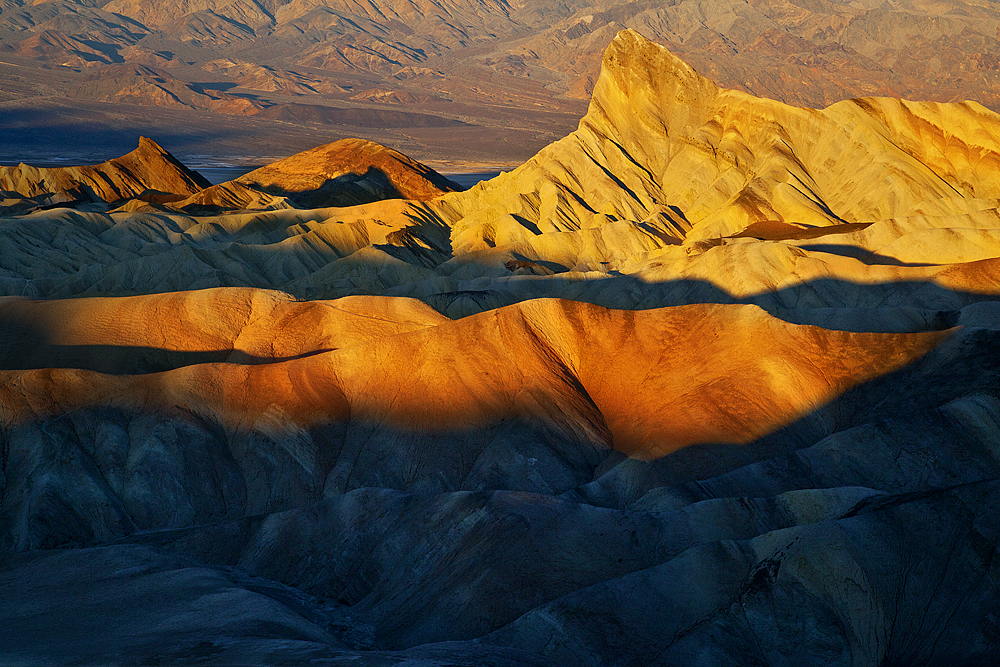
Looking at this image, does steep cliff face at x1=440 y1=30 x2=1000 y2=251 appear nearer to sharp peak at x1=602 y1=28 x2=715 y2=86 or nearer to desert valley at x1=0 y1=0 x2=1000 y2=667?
sharp peak at x1=602 y1=28 x2=715 y2=86

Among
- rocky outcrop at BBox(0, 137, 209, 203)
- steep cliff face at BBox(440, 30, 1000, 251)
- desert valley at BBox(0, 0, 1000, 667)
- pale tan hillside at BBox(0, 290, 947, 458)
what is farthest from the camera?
rocky outcrop at BBox(0, 137, 209, 203)

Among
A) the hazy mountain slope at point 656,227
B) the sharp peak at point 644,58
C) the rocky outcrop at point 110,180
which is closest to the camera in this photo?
the hazy mountain slope at point 656,227

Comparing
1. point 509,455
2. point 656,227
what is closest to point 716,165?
point 656,227

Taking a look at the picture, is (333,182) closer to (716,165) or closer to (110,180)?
(110,180)

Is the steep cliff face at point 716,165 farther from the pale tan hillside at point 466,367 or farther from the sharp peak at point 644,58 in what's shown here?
the pale tan hillside at point 466,367

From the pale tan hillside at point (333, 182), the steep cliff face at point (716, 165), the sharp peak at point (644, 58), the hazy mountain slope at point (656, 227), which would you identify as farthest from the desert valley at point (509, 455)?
the sharp peak at point (644, 58)

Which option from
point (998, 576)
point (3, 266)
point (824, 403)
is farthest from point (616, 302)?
point (3, 266)

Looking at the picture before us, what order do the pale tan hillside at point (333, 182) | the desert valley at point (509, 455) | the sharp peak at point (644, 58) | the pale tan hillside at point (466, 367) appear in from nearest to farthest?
the desert valley at point (509, 455), the pale tan hillside at point (466, 367), the sharp peak at point (644, 58), the pale tan hillside at point (333, 182)

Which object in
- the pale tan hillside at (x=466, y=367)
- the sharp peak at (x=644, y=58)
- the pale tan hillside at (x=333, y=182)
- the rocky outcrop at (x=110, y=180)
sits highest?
the sharp peak at (x=644, y=58)

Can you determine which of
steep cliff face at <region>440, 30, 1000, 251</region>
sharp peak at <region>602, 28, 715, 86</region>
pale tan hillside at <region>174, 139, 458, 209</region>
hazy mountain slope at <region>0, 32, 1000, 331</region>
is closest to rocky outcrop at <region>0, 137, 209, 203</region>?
pale tan hillside at <region>174, 139, 458, 209</region>
